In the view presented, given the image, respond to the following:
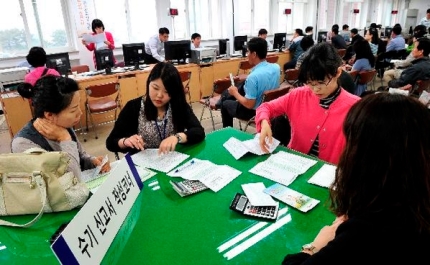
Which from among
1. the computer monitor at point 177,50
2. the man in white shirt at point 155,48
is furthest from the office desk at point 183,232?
the man in white shirt at point 155,48

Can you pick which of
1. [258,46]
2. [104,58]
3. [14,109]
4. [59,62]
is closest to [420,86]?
[258,46]

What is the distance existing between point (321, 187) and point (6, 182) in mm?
1230

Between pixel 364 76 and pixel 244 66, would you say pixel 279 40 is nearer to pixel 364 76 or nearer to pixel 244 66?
pixel 244 66

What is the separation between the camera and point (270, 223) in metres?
1.07

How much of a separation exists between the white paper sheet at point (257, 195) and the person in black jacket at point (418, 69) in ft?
11.0

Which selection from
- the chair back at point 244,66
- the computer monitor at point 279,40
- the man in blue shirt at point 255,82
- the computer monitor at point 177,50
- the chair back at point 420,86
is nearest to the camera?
the man in blue shirt at point 255,82

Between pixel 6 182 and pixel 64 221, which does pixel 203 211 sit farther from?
pixel 6 182

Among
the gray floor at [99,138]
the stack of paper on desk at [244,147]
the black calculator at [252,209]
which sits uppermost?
the stack of paper on desk at [244,147]

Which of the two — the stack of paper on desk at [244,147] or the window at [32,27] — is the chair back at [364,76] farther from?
the window at [32,27]

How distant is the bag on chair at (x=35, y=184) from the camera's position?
1091 mm

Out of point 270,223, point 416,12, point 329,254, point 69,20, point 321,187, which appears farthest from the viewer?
point 416,12

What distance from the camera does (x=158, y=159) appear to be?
163 centimetres

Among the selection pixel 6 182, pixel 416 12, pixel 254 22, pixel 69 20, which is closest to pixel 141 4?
pixel 69 20

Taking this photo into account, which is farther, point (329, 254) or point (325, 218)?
point (325, 218)
